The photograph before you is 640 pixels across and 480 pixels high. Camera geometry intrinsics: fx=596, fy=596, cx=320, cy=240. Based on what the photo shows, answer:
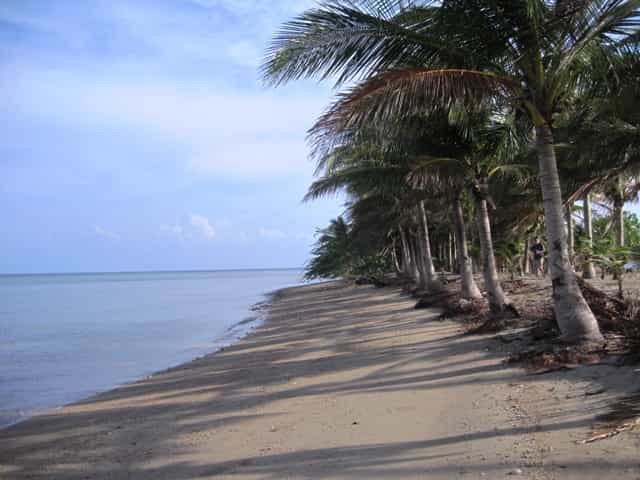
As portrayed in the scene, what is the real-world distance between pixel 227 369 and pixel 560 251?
6.34 m

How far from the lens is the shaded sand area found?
4602mm

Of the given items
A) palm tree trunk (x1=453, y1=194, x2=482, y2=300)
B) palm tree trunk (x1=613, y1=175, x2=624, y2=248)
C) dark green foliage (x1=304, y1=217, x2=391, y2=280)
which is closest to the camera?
palm tree trunk (x1=453, y1=194, x2=482, y2=300)

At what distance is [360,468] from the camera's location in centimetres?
471

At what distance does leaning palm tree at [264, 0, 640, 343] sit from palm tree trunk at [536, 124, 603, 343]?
1 centimetres

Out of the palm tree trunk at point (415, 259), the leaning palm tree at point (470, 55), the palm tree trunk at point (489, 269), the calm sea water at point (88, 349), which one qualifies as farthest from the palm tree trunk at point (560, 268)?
the palm tree trunk at point (415, 259)

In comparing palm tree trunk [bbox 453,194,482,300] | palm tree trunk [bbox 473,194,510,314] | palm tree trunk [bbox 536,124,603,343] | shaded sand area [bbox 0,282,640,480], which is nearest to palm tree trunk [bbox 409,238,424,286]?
palm tree trunk [bbox 453,194,482,300]

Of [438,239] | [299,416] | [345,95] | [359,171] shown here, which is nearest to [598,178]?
[359,171]

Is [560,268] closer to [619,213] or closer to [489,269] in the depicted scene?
[489,269]

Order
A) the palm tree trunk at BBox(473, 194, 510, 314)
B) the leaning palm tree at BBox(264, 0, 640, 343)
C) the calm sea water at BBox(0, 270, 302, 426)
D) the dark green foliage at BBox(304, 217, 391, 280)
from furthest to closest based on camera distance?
the dark green foliage at BBox(304, 217, 391, 280)
the palm tree trunk at BBox(473, 194, 510, 314)
the calm sea water at BBox(0, 270, 302, 426)
the leaning palm tree at BBox(264, 0, 640, 343)

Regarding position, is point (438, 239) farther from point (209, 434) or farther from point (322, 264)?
point (209, 434)

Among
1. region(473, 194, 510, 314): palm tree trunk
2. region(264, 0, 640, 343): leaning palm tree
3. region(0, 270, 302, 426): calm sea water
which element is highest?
region(264, 0, 640, 343): leaning palm tree

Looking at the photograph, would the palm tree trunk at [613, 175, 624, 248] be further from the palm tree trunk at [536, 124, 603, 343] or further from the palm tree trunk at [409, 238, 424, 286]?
the palm tree trunk at [536, 124, 603, 343]

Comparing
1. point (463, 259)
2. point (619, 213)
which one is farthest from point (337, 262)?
point (463, 259)

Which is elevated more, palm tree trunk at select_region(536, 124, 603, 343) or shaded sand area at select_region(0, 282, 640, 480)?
palm tree trunk at select_region(536, 124, 603, 343)
